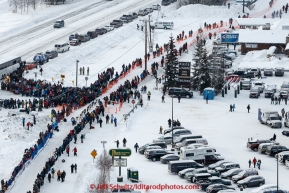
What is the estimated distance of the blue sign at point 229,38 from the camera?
10606 cm

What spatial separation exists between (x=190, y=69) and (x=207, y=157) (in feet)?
81.0

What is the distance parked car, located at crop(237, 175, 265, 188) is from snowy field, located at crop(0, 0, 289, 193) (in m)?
1.46

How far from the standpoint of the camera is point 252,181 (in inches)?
2432

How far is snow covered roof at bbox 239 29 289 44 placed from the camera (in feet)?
345

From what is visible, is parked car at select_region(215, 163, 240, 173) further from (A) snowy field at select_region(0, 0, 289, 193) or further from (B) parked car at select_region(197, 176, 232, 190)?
(B) parked car at select_region(197, 176, 232, 190)

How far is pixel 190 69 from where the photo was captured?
90875 millimetres

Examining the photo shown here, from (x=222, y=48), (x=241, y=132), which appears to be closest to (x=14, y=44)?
(x=222, y=48)

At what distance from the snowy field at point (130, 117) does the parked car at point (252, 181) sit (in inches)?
57.4

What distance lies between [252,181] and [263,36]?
46863 mm

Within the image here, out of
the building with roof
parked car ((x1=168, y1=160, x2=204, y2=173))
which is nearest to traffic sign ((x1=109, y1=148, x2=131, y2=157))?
parked car ((x1=168, y1=160, x2=204, y2=173))

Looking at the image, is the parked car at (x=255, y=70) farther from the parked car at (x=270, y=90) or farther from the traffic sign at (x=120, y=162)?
the traffic sign at (x=120, y=162)

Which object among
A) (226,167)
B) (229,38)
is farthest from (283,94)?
(226,167)

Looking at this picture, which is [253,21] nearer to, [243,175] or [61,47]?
[61,47]

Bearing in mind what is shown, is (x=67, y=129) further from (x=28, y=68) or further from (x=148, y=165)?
(x=28, y=68)
